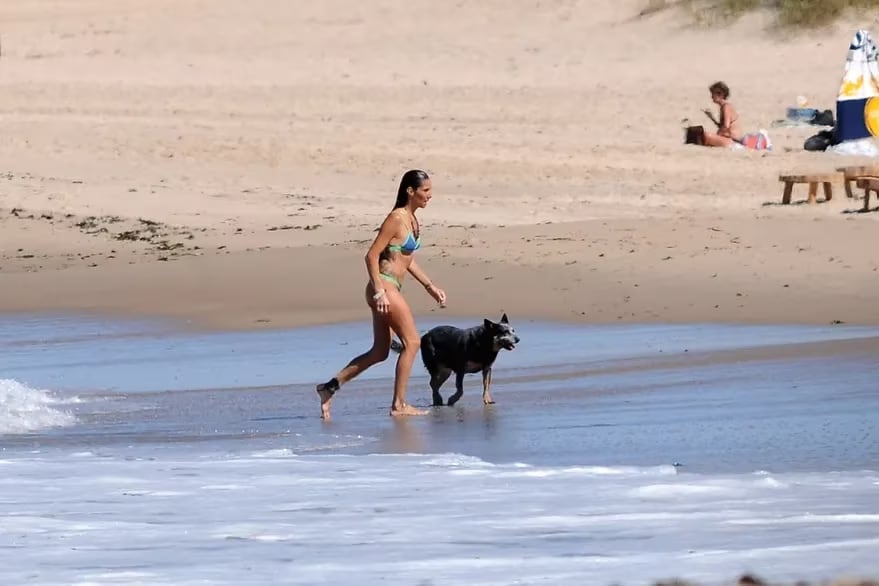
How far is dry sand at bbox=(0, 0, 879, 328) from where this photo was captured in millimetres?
15383

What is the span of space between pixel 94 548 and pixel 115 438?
10.4 feet

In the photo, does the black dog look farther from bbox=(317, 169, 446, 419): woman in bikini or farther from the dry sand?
the dry sand

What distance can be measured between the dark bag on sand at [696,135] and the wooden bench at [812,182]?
5126 mm

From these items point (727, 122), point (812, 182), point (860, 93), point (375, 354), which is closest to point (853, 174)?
point (812, 182)

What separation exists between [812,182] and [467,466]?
12.2 metres

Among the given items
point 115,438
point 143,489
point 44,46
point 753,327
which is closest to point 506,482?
point 143,489

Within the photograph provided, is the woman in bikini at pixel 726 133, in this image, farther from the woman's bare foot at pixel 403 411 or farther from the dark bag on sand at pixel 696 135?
the woman's bare foot at pixel 403 411

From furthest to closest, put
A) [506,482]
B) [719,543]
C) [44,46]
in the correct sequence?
[44,46] → [506,482] → [719,543]

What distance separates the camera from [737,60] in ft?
122

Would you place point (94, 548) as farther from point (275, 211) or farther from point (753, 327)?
point (275, 211)

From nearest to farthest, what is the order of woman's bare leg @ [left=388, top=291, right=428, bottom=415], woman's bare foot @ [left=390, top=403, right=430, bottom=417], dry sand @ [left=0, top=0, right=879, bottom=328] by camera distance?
woman's bare foot @ [left=390, top=403, right=430, bottom=417], woman's bare leg @ [left=388, top=291, right=428, bottom=415], dry sand @ [left=0, top=0, right=879, bottom=328]

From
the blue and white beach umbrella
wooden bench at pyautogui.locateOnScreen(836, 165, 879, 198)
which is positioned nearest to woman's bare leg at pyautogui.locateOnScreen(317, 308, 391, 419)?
wooden bench at pyautogui.locateOnScreen(836, 165, 879, 198)

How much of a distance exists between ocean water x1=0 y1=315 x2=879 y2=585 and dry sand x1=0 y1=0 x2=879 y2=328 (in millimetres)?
2089

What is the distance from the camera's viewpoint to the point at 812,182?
1981cm
